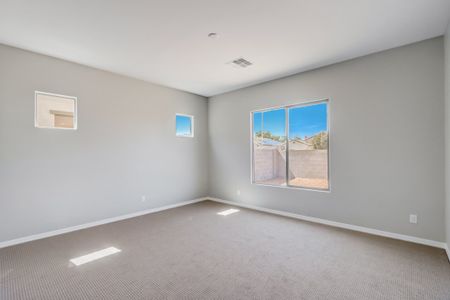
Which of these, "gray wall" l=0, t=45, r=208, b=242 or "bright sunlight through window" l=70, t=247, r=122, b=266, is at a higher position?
"gray wall" l=0, t=45, r=208, b=242

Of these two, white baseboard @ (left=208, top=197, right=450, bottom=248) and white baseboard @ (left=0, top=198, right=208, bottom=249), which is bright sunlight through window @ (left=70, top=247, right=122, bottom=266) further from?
white baseboard @ (left=208, top=197, right=450, bottom=248)

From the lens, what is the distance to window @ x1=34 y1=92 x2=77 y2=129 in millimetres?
3365

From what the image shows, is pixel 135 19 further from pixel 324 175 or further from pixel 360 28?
pixel 324 175

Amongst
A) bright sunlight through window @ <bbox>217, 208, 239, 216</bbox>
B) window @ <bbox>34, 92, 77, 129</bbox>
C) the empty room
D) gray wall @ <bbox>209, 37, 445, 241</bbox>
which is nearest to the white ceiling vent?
the empty room

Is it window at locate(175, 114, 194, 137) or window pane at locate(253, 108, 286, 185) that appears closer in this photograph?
window pane at locate(253, 108, 286, 185)

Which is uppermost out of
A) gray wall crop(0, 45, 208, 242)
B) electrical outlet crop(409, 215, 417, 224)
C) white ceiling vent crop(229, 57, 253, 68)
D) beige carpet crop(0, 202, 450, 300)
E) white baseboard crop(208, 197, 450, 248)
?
white ceiling vent crop(229, 57, 253, 68)

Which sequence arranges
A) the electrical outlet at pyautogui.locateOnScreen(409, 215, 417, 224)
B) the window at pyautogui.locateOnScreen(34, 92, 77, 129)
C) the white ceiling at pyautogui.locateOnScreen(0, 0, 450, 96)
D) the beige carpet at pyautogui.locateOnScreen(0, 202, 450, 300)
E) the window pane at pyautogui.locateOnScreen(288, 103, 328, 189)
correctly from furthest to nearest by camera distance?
the window pane at pyautogui.locateOnScreen(288, 103, 328, 189), the window at pyautogui.locateOnScreen(34, 92, 77, 129), the electrical outlet at pyautogui.locateOnScreen(409, 215, 417, 224), the white ceiling at pyautogui.locateOnScreen(0, 0, 450, 96), the beige carpet at pyautogui.locateOnScreen(0, 202, 450, 300)

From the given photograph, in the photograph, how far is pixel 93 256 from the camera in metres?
2.73

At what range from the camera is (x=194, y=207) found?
512cm

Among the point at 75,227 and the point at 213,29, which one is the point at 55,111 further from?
the point at 213,29

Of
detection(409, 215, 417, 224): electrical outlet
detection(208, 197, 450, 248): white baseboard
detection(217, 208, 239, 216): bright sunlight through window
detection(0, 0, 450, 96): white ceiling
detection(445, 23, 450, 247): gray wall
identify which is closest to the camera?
detection(0, 0, 450, 96): white ceiling

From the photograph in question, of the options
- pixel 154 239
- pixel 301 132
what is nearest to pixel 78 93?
pixel 154 239

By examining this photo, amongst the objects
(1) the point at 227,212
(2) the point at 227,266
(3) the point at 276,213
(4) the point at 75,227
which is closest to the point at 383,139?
(3) the point at 276,213

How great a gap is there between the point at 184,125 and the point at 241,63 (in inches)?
93.8
